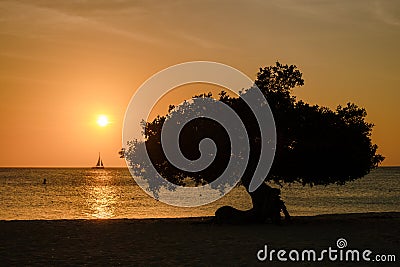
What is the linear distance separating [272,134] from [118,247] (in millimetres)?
12767

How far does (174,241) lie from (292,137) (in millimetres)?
11539

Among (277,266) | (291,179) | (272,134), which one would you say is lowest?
(277,266)

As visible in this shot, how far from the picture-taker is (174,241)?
27.7 m

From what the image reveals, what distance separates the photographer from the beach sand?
2228 cm

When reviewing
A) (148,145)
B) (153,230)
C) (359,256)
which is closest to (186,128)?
(148,145)

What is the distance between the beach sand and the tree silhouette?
125 inches

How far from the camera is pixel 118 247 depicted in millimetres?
25734

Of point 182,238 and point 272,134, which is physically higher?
point 272,134

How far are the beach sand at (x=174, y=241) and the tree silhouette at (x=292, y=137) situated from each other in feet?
10.4

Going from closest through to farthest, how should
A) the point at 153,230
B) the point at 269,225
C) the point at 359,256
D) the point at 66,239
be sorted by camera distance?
the point at 359,256 < the point at 66,239 < the point at 153,230 < the point at 269,225

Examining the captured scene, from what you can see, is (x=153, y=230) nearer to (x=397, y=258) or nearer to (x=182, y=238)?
(x=182, y=238)

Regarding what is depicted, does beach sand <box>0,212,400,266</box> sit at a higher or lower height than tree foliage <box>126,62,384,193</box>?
lower

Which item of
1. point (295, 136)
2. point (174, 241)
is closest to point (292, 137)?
point (295, 136)

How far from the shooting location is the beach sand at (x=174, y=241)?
22.3 m
